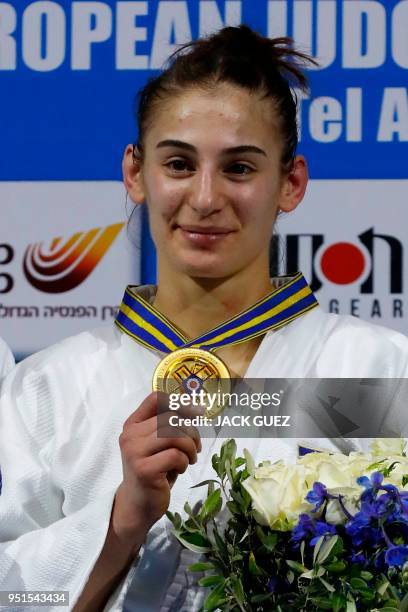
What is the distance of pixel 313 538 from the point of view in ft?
4.16

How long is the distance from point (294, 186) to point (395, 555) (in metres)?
0.78

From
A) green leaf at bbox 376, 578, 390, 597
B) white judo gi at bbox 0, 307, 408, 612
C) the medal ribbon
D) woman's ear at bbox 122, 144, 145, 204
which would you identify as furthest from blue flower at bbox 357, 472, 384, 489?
woman's ear at bbox 122, 144, 145, 204

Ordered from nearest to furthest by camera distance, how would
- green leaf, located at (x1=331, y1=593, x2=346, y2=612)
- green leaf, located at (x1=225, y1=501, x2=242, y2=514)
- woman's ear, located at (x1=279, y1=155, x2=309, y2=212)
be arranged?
green leaf, located at (x1=331, y1=593, x2=346, y2=612) < green leaf, located at (x1=225, y1=501, x2=242, y2=514) < woman's ear, located at (x1=279, y1=155, x2=309, y2=212)

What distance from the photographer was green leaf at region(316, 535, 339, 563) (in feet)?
4.06

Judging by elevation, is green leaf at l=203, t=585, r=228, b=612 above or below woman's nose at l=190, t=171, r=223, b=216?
below

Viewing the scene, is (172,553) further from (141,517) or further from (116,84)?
(116,84)

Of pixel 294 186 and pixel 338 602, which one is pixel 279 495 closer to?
pixel 338 602

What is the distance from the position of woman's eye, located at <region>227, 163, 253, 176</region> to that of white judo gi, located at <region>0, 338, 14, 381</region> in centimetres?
53

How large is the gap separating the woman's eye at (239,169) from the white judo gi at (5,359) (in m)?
0.53

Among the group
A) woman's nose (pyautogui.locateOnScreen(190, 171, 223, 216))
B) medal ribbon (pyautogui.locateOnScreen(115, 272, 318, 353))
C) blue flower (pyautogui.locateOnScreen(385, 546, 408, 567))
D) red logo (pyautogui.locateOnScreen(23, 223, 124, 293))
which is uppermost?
woman's nose (pyautogui.locateOnScreen(190, 171, 223, 216))

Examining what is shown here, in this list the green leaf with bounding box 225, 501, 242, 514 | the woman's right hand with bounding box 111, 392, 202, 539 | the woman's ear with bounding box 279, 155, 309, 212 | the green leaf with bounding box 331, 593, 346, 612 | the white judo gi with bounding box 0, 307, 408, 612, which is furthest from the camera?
the woman's ear with bounding box 279, 155, 309, 212

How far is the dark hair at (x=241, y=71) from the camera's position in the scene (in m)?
1.75

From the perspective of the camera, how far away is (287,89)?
70.7 inches

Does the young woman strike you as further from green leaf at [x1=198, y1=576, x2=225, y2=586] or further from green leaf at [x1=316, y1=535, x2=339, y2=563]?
green leaf at [x1=316, y1=535, x2=339, y2=563]
